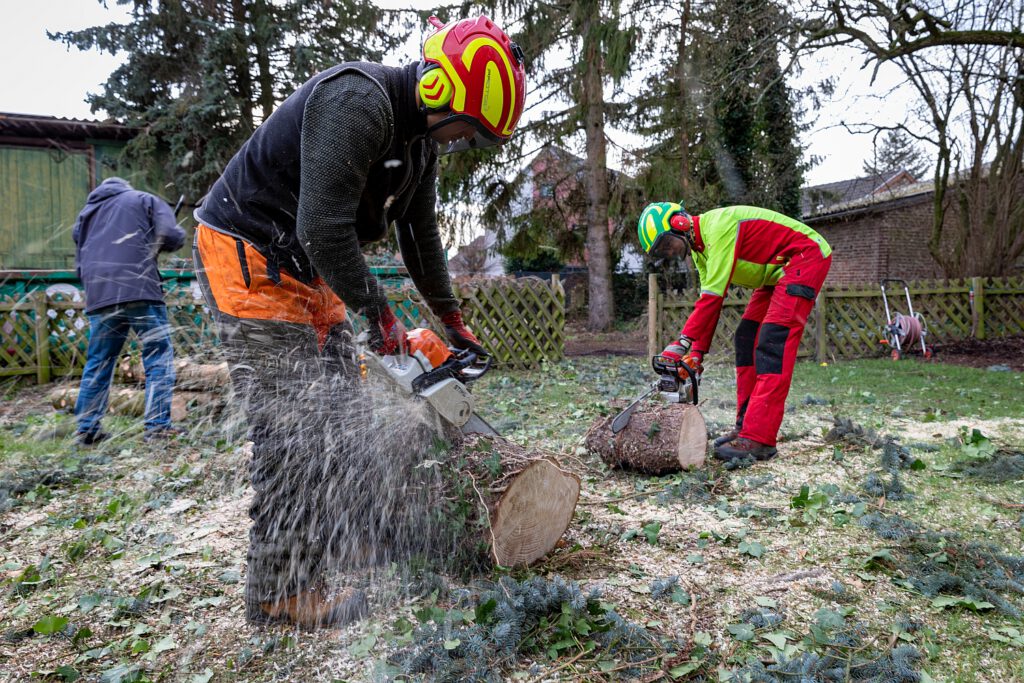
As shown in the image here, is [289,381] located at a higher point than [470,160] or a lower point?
lower

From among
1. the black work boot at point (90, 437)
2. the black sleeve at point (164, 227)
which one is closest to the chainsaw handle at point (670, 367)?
the black sleeve at point (164, 227)

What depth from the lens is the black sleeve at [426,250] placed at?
240cm

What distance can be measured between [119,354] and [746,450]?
13.6 feet

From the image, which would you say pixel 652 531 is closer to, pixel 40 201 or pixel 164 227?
pixel 164 227

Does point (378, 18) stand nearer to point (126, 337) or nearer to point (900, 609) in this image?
point (126, 337)

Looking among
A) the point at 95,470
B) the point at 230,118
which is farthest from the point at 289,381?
the point at 230,118

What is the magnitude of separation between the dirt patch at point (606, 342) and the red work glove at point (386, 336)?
8.79 metres

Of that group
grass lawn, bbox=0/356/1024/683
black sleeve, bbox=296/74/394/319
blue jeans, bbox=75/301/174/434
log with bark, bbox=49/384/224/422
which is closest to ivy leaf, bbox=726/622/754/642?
grass lawn, bbox=0/356/1024/683

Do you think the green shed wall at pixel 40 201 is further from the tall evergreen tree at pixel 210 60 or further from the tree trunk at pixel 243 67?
the tree trunk at pixel 243 67

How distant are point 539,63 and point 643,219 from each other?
9.80 m

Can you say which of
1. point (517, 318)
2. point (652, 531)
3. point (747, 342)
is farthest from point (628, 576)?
point (517, 318)

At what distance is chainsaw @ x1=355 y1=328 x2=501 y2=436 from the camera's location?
198 cm

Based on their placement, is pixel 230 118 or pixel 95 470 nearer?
pixel 95 470

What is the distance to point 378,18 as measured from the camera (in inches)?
526
